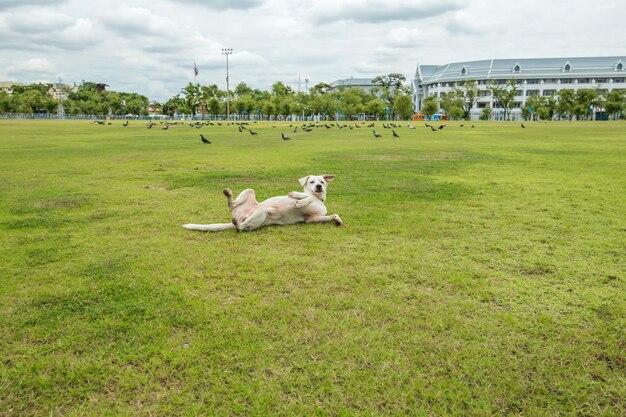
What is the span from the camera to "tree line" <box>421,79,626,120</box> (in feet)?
Answer: 316

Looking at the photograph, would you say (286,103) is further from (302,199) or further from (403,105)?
(302,199)

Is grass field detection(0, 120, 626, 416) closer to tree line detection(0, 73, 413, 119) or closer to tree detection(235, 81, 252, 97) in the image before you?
tree line detection(0, 73, 413, 119)

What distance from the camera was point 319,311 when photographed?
4285mm

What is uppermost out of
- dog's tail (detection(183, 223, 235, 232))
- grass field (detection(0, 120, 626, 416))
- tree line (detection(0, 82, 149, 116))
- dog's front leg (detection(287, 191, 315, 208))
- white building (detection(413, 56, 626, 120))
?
white building (detection(413, 56, 626, 120))

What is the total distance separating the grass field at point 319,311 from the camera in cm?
317

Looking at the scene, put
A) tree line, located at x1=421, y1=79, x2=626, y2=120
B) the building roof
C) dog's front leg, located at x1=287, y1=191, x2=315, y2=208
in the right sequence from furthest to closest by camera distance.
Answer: the building roof, tree line, located at x1=421, y1=79, x2=626, y2=120, dog's front leg, located at x1=287, y1=191, x2=315, y2=208

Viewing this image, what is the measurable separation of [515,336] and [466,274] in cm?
140

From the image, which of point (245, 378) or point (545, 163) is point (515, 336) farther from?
point (545, 163)

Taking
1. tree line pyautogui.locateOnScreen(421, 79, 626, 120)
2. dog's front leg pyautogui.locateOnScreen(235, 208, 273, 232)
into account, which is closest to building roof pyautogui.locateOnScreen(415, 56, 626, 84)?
tree line pyautogui.locateOnScreen(421, 79, 626, 120)

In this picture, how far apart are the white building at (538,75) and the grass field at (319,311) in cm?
12312

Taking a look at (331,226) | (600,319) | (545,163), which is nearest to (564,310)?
(600,319)

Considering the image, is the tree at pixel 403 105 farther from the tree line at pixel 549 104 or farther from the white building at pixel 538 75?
the white building at pixel 538 75

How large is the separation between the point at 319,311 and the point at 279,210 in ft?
10.3

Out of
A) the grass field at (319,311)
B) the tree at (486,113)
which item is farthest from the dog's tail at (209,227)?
the tree at (486,113)
